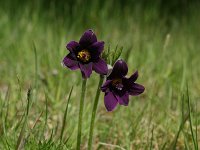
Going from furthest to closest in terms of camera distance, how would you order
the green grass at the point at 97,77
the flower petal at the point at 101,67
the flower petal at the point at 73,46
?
the green grass at the point at 97,77, the flower petal at the point at 73,46, the flower petal at the point at 101,67

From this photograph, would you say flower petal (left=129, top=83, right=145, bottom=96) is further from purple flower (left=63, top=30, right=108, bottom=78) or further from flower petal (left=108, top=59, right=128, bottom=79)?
purple flower (left=63, top=30, right=108, bottom=78)

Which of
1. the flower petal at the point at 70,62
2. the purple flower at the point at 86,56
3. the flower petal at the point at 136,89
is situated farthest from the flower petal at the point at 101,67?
the flower petal at the point at 136,89

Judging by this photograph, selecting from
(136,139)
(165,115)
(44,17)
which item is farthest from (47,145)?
(44,17)

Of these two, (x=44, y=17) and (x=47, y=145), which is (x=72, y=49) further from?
A: (x=44, y=17)

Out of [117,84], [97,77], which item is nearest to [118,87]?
[117,84]

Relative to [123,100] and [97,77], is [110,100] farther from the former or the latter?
[97,77]

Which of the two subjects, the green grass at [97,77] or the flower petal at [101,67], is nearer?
the flower petal at [101,67]

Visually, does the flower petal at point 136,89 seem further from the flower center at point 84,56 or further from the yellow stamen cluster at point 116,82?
the flower center at point 84,56
